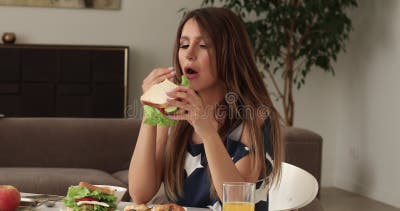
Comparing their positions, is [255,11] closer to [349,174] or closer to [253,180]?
[349,174]

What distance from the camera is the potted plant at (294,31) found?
5.98 m

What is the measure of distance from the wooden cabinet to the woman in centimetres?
406

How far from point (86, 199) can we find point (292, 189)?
2.10 ft

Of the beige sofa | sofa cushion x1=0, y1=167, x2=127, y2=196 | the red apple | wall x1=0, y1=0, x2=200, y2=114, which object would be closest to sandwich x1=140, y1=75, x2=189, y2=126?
the red apple

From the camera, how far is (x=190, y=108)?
166cm

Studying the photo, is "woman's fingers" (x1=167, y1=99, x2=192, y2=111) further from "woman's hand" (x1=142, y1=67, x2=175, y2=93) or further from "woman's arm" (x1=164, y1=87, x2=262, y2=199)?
"woman's hand" (x1=142, y1=67, x2=175, y2=93)

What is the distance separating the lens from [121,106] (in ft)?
19.8

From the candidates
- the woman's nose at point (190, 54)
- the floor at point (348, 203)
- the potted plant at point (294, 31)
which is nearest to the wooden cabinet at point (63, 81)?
the potted plant at point (294, 31)

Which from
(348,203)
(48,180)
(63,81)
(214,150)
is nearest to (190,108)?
(214,150)

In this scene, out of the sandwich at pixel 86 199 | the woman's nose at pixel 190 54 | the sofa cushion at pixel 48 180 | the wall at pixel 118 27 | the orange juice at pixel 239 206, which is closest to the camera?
the orange juice at pixel 239 206

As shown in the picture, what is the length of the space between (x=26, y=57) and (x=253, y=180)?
A: 14.4ft

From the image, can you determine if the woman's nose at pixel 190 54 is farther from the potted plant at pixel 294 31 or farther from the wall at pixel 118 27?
the wall at pixel 118 27

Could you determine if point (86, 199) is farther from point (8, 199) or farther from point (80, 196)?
point (8, 199)

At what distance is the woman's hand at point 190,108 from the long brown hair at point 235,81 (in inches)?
5.4
